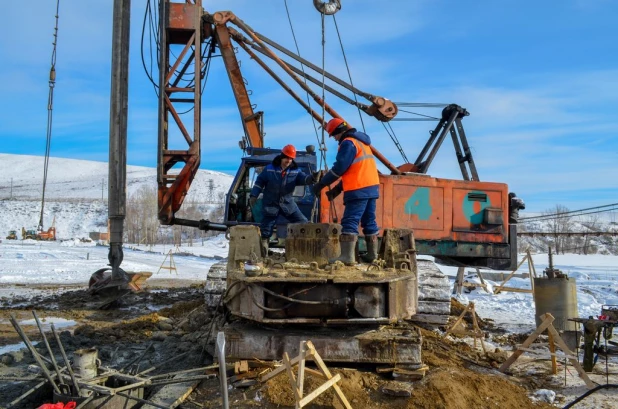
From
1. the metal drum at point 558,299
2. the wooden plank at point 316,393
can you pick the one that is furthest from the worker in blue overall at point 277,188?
the wooden plank at point 316,393

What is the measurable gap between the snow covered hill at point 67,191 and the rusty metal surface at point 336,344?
182ft

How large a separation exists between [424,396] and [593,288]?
37.2 feet

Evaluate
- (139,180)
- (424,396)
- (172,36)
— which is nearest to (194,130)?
(172,36)

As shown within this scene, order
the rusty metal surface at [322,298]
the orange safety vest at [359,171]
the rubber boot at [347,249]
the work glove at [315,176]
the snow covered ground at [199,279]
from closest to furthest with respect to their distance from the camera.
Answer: the rusty metal surface at [322,298]
the rubber boot at [347,249]
the orange safety vest at [359,171]
the work glove at [315,176]
the snow covered ground at [199,279]

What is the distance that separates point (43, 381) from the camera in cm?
420

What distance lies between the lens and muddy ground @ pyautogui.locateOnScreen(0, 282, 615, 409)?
4.04 meters

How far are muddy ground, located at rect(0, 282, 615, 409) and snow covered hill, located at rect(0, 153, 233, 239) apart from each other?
51.7m

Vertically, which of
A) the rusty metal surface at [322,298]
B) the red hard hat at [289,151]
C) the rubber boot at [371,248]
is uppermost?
the red hard hat at [289,151]

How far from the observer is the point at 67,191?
3664 inches

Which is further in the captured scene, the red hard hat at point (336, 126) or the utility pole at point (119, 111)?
the utility pole at point (119, 111)

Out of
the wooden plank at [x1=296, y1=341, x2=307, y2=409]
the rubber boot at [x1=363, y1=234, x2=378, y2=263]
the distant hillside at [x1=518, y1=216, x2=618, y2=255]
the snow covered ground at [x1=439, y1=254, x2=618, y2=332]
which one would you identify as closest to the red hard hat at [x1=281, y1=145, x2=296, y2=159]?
the rubber boot at [x1=363, y1=234, x2=378, y2=263]

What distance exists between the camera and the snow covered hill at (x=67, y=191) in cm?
6588

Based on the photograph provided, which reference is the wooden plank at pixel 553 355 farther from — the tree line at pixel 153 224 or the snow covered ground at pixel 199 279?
the tree line at pixel 153 224

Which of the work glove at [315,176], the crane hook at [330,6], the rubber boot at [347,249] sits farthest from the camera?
the work glove at [315,176]
